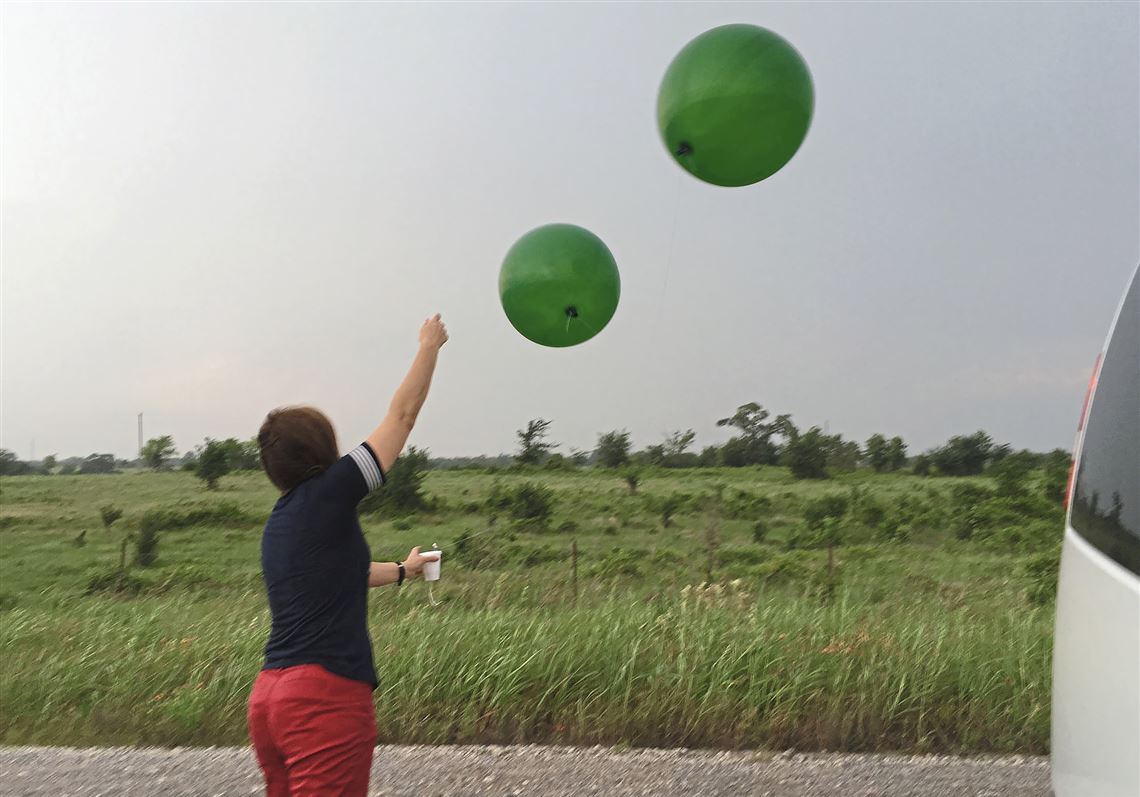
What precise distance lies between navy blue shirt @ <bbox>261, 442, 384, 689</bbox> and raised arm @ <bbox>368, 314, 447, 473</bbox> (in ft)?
0.13

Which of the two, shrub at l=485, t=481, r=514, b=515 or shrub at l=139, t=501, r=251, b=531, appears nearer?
shrub at l=485, t=481, r=514, b=515

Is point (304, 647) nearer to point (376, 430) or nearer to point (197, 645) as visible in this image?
point (376, 430)

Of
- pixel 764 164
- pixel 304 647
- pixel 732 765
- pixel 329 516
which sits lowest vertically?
pixel 732 765

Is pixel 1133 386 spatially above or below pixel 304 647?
above

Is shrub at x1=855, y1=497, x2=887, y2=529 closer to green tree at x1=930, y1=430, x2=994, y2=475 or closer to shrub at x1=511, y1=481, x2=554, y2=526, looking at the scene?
green tree at x1=930, y1=430, x2=994, y2=475

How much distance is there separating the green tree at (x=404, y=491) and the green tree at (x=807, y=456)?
7724 mm

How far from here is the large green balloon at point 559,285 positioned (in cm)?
323

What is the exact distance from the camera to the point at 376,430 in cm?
210

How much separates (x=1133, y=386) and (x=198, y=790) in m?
3.31

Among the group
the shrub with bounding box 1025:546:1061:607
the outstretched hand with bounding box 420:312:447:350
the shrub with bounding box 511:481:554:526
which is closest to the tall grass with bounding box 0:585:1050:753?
the outstretched hand with bounding box 420:312:447:350

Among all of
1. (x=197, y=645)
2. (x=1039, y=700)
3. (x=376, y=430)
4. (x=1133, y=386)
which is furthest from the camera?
(x=197, y=645)

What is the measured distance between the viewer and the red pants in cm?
Result: 192

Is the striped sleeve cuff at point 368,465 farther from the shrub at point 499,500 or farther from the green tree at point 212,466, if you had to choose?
the green tree at point 212,466

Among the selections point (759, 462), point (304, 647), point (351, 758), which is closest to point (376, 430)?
point (304, 647)
